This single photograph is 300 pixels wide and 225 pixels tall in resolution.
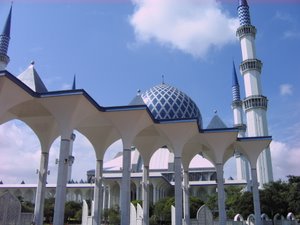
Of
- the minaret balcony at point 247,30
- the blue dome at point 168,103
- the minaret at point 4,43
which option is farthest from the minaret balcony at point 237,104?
the minaret at point 4,43

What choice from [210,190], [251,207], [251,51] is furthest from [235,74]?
[251,207]

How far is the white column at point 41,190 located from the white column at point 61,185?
394 cm

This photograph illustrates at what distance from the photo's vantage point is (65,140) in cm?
1641

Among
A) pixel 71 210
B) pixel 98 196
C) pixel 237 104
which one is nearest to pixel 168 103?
pixel 237 104

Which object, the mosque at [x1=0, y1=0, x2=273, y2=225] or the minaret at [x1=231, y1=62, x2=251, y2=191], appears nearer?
the mosque at [x1=0, y1=0, x2=273, y2=225]

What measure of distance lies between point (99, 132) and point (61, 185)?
6.75 metres

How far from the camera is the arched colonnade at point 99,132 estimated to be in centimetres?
1612

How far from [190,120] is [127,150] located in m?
4.17

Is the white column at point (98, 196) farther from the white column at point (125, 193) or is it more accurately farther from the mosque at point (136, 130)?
the white column at point (125, 193)

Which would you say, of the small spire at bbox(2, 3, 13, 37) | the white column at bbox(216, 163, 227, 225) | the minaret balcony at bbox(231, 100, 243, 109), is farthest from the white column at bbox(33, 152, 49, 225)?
the minaret balcony at bbox(231, 100, 243, 109)

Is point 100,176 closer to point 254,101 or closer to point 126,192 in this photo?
point 126,192

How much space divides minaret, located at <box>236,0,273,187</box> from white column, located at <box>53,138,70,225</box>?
28.1 m

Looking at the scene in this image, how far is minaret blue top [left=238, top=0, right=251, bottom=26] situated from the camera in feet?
137

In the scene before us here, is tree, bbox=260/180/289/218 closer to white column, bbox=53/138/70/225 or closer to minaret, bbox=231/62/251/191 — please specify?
minaret, bbox=231/62/251/191
